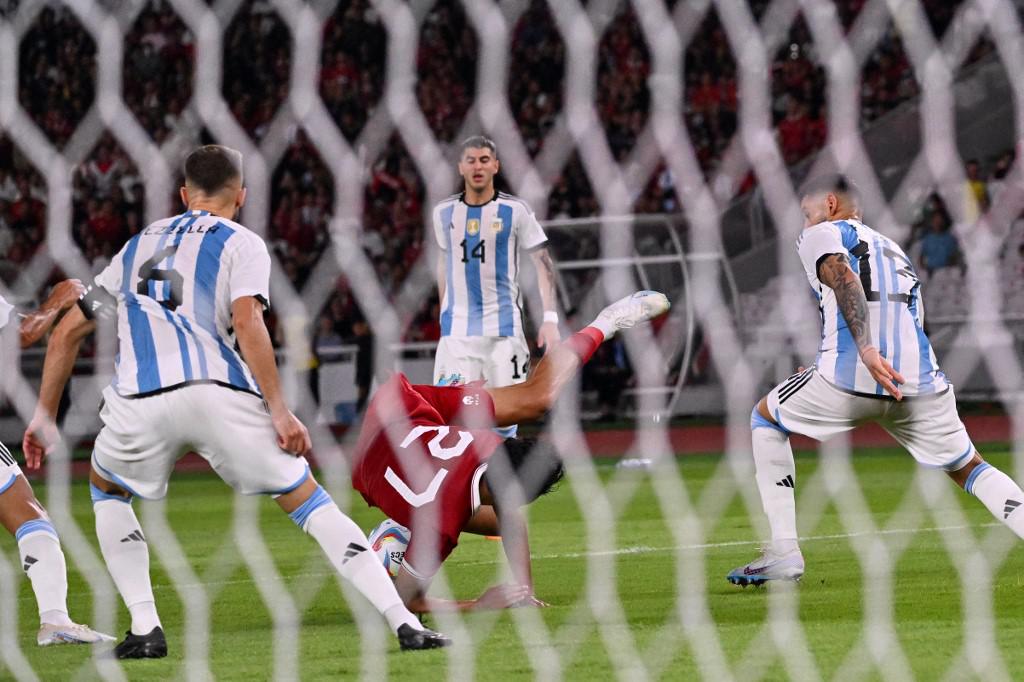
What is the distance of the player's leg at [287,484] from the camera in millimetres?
4609

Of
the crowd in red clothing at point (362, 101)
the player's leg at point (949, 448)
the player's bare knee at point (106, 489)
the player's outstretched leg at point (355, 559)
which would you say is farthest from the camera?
the crowd in red clothing at point (362, 101)

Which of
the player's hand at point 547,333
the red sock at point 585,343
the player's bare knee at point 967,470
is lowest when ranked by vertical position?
the player's bare knee at point 967,470

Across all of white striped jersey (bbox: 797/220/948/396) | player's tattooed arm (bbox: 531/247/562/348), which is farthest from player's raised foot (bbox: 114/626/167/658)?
player's tattooed arm (bbox: 531/247/562/348)

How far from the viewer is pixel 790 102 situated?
9.45 m

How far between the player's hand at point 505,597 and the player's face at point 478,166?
2735 mm

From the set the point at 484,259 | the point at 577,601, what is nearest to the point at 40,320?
the point at 577,601

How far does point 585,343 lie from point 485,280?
2082 millimetres

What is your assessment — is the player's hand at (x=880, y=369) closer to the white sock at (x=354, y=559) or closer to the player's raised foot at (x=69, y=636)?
the white sock at (x=354, y=559)

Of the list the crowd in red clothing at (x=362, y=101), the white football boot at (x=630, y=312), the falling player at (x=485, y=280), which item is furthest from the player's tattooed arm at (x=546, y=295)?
the white football boot at (x=630, y=312)

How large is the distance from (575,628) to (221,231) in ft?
5.16

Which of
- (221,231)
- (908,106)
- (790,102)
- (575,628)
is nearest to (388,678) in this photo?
(575,628)

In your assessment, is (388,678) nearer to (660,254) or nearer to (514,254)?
(514,254)

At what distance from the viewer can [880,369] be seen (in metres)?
5.62

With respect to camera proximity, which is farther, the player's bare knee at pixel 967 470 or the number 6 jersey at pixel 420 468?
the player's bare knee at pixel 967 470
